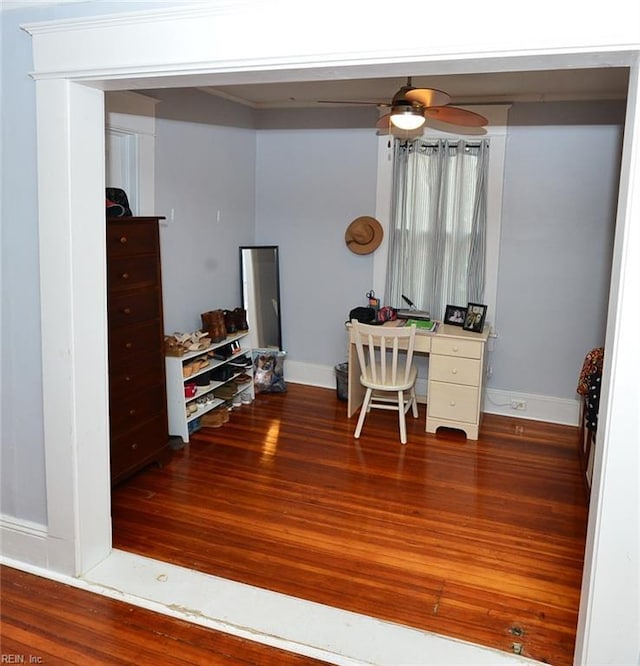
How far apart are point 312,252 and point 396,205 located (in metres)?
0.86

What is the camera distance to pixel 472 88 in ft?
15.3

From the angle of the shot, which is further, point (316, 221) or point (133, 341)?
point (316, 221)

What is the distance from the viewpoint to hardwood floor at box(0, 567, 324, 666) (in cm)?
234

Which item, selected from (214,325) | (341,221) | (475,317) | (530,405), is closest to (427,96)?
(475,317)

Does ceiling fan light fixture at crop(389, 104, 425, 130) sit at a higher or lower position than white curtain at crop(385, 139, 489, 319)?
higher

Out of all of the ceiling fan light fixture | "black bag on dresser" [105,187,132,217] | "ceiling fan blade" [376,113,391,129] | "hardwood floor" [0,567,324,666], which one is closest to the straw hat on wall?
"ceiling fan blade" [376,113,391,129]

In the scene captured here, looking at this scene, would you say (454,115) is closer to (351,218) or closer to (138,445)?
(351,218)

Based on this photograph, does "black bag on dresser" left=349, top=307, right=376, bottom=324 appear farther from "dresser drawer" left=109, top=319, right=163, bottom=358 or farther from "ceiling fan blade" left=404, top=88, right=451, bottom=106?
"ceiling fan blade" left=404, top=88, right=451, bottom=106

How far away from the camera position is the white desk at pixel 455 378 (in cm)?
461

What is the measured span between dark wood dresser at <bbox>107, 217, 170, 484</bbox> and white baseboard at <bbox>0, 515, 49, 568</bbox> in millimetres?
687

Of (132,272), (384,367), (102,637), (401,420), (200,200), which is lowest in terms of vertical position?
(102,637)

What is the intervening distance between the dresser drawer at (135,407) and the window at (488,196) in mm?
2240

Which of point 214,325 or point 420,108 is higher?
point 420,108

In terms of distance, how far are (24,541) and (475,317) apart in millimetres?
3314
